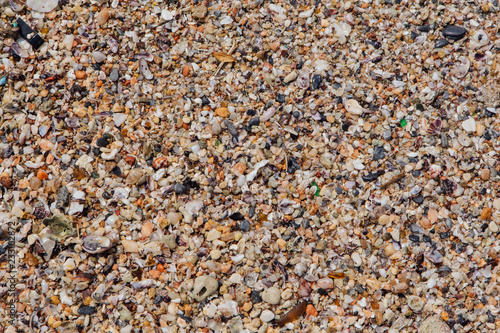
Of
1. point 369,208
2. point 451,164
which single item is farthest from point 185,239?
point 451,164

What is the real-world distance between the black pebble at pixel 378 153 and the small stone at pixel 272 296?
3.35ft

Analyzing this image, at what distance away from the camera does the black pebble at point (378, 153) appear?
102 inches

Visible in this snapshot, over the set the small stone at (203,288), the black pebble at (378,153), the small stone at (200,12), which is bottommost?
the small stone at (203,288)

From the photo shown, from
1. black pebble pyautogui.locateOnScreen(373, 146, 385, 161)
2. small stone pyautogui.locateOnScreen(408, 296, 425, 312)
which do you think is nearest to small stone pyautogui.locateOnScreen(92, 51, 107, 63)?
black pebble pyautogui.locateOnScreen(373, 146, 385, 161)

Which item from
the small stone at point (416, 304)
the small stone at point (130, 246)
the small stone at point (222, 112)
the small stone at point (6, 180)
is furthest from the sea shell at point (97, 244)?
the small stone at point (416, 304)

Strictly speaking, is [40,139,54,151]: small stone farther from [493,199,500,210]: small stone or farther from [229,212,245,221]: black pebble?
[493,199,500,210]: small stone

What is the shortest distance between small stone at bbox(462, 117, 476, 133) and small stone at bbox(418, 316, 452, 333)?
3.93 ft

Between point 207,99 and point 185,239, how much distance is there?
0.90m

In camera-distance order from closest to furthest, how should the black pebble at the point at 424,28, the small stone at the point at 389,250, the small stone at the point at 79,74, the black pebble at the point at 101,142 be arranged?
the small stone at the point at 389,250
the black pebble at the point at 101,142
the small stone at the point at 79,74
the black pebble at the point at 424,28

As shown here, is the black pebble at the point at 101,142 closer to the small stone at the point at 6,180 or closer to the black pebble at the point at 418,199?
the small stone at the point at 6,180

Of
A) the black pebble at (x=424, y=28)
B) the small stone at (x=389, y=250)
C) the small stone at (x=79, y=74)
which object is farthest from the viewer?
the black pebble at (x=424, y=28)

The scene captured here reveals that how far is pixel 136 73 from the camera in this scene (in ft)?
8.93

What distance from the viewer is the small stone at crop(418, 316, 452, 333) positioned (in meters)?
2.37

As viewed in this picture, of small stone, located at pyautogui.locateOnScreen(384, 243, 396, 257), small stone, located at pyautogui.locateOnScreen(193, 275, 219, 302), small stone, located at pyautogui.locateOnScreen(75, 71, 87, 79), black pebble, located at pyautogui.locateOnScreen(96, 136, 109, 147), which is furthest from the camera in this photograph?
small stone, located at pyautogui.locateOnScreen(75, 71, 87, 79)
